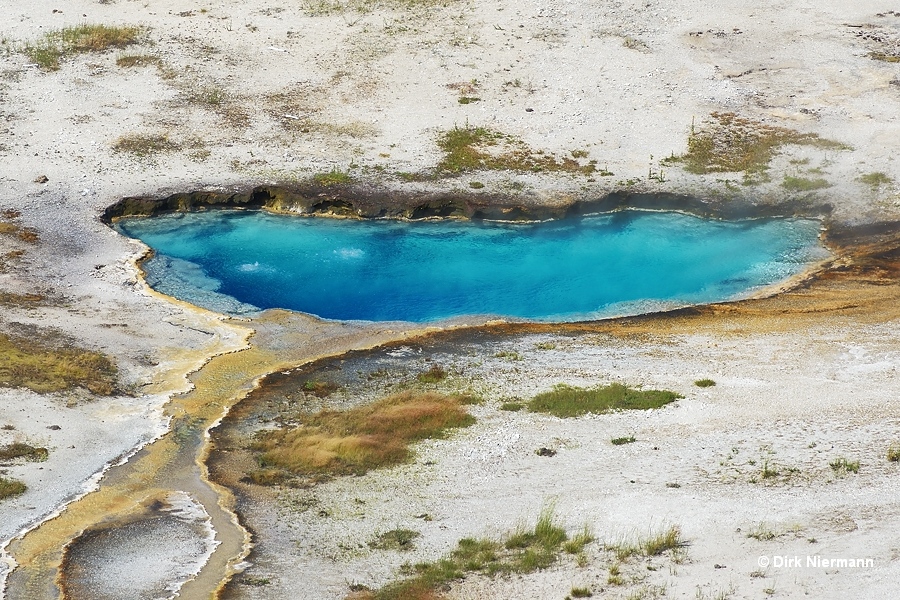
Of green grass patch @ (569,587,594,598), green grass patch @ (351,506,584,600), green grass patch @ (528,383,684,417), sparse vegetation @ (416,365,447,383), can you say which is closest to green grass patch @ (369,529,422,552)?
green grass patch @ (351,506,584,600)

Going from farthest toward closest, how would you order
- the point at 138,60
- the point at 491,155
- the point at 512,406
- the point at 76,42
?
the point at 76,42 → the point at 138,60 → the point at 491,155 → the point at 512,406

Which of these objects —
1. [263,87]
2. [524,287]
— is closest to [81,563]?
[524,287]

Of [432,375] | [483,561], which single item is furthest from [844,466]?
[432,375]

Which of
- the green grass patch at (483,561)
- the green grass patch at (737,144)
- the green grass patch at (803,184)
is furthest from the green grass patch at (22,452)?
the green grass patch at (803,184)

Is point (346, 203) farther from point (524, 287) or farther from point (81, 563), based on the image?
point (81, 563)

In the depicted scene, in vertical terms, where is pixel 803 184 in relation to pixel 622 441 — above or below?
above

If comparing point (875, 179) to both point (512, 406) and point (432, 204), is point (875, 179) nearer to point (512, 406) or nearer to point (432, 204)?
point (432, 204)
